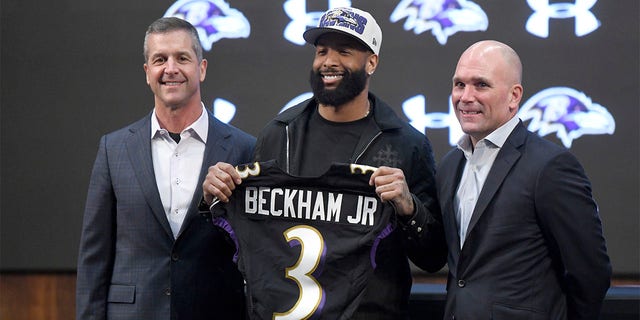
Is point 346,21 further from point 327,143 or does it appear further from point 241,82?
point 241,82

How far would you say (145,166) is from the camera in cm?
256

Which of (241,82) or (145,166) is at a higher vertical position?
(241,82)

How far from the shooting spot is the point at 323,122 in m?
2.51

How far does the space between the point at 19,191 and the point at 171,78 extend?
6.90 feet

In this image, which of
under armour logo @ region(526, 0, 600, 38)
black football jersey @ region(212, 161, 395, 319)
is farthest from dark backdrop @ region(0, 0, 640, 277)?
black football jersey @ region(212, 161, 395, 319)

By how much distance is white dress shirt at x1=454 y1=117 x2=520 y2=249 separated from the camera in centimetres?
232

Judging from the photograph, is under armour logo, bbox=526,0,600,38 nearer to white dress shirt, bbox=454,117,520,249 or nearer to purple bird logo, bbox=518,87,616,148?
purple bird logo, bbox=518,87,616,148

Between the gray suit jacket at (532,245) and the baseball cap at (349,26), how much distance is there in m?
0.55

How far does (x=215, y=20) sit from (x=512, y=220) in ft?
7.65

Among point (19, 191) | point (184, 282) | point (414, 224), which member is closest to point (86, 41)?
point (19, 191)

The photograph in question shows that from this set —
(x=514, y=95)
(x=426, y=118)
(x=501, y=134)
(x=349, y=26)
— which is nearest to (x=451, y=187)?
(x=501, y=134)

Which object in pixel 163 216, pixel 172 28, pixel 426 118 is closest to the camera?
pixel 163 216

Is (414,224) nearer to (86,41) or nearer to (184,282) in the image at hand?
(184,282)

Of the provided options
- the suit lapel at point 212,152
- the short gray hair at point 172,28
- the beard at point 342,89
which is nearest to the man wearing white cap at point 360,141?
the beard at point 342,89
